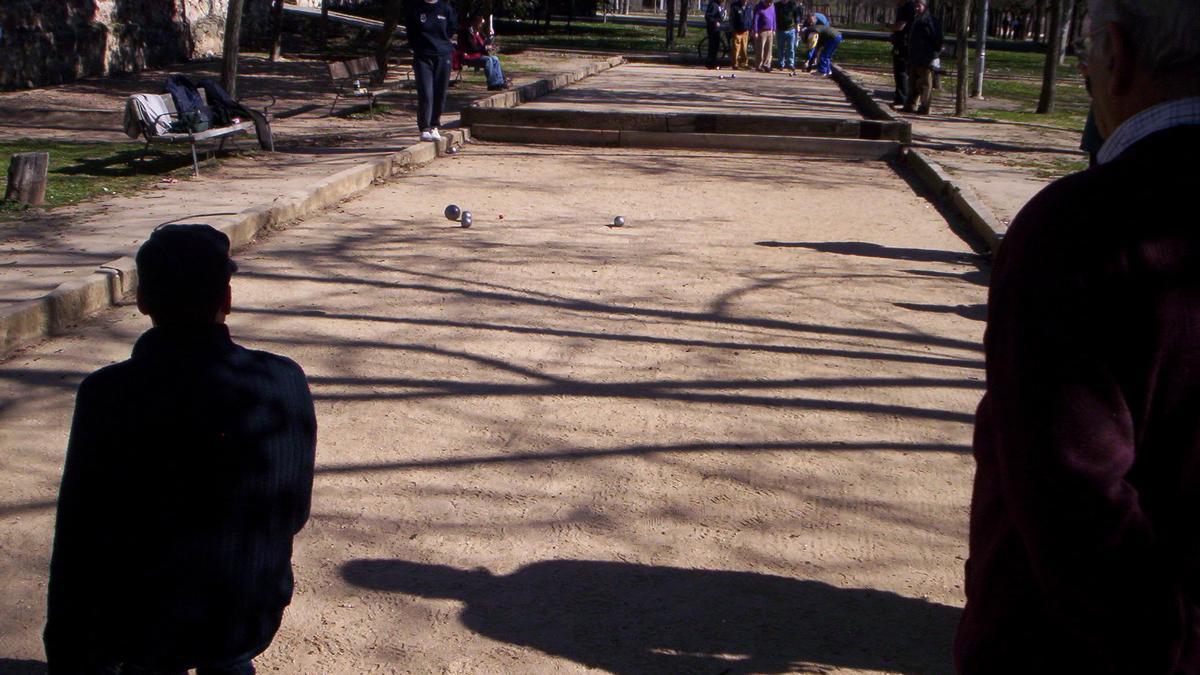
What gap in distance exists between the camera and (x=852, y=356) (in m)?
6.53

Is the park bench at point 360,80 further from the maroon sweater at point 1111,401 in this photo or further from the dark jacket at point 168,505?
the maroon sweater at point 1111,401

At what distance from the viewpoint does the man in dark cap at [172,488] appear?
2350mm

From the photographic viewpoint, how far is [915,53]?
762 inches

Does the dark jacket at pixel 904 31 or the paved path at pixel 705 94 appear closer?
the dark jacket at pixel 904 31

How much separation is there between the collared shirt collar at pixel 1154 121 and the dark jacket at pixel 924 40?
18.4 meters

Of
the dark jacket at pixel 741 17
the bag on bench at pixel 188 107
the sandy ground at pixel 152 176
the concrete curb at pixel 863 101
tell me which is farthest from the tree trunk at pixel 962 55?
the dark jacket at pixel 741 17

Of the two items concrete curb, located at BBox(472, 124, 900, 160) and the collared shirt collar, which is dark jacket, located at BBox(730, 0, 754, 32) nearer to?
concrete curb, located at BBox(472, 124, 900, 160)

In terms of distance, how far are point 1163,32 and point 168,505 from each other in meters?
1.90

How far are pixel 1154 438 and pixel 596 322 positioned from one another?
560 cm

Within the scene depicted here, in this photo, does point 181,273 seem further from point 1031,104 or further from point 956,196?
point 1031,104

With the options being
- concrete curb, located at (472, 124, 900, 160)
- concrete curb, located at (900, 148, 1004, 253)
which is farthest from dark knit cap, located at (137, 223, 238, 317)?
concrete curb, located at (472, 124, 900, 160)

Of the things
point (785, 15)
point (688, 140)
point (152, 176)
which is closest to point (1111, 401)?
point (152, 176)

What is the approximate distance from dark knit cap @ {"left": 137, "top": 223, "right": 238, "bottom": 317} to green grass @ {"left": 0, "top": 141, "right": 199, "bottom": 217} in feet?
25.8

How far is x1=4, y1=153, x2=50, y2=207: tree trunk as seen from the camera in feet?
30.9
